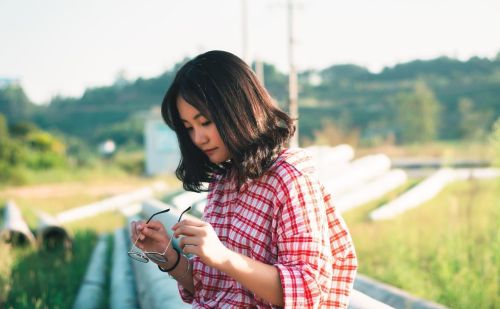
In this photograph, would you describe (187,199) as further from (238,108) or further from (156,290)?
(238,108)

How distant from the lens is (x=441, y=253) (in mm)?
5562

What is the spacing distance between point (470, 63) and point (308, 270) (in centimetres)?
6330

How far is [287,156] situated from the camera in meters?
1.74

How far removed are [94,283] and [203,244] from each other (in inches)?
154

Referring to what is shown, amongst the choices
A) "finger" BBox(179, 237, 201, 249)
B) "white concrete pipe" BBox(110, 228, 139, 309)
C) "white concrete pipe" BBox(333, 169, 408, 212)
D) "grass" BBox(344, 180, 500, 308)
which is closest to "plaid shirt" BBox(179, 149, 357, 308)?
"finger" BBox(179, 237, 201, 249)

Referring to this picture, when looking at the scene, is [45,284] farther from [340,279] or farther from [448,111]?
[448,111]

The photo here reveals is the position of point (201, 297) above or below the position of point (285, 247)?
below

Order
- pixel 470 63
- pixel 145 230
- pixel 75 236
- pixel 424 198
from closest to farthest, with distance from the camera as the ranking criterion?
pixel 145 230 → pixel 75 236 → pixel 424 198 → pixel 470 63

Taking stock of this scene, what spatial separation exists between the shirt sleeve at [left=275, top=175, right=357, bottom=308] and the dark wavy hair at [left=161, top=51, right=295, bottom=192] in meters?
0.17

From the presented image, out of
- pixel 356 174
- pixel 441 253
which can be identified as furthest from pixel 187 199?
pixel 356 174

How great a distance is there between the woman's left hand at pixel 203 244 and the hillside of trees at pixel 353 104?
41.9 meters

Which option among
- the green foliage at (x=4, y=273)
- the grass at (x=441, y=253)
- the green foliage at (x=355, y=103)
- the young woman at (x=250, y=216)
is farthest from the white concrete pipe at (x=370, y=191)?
the green foliage at (x=355, y=103)

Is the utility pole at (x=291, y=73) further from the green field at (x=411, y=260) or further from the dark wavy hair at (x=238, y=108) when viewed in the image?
the dark wavy hair at (x=238, y=108)

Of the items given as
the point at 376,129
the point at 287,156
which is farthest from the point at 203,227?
the point at 376,129
